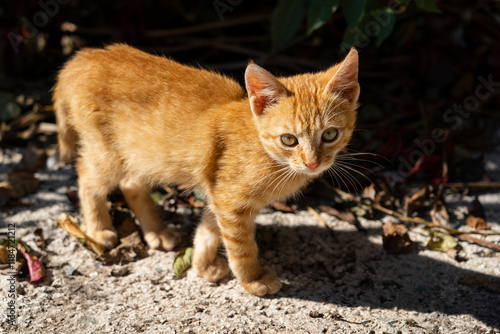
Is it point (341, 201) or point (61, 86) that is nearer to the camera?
point (61, 86)

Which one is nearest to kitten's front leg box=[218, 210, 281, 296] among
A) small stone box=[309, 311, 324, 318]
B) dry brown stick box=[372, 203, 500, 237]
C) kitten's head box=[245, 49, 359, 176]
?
small stone box=[309, 311, 324, 318]

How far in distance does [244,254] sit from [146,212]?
752mm

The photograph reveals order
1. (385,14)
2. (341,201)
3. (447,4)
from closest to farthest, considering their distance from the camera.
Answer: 1. (385,14)
2. (341,201)
3. (447,4)

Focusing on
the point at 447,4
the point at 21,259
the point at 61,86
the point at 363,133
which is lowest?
the point at 21,259

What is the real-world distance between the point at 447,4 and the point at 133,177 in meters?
2.90

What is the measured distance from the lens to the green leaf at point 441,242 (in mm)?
2779

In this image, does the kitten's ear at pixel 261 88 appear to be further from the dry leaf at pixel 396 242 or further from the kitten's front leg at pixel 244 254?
the dry leaf at pixel 396 242

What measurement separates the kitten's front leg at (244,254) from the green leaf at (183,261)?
Answer: 0.99 ft

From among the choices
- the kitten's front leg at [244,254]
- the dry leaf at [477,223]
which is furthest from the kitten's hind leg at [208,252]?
the dry leaf at [477,223]

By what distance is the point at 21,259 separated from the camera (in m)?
2.56

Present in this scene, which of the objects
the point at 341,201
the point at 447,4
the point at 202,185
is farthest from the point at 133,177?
→ the point at 447,4

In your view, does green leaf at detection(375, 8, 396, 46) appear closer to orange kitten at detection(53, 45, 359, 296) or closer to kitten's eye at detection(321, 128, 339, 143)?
orange kitten at detection(53, 45, 359, 296)

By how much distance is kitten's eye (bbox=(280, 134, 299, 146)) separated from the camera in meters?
2.22

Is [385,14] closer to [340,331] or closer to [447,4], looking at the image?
[447,4]
